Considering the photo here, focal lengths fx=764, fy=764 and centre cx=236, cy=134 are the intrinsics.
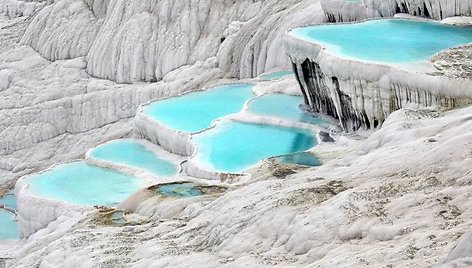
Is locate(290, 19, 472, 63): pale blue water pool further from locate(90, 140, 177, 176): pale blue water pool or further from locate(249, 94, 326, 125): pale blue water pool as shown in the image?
locate(90, 140, 177, 176): pale blue water pool

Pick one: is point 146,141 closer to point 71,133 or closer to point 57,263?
point 57,263

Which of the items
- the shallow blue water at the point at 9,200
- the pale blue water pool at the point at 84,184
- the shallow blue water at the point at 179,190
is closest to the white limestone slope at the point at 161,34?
the shallow blue water at the point at 9,200

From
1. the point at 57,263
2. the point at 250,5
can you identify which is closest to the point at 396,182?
the point at 57,263

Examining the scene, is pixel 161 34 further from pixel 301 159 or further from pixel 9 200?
pixel 301 159

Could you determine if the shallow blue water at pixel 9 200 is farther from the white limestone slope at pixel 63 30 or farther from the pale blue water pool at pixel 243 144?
the white limestone slope at pixel 63 30

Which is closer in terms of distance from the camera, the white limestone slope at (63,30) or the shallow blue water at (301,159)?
the shallow blue water at (301,159)

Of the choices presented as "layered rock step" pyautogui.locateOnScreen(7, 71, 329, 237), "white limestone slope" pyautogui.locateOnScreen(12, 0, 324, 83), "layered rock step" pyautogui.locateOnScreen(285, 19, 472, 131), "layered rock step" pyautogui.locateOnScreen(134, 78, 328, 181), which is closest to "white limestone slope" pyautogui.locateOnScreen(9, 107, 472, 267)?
"layered rock step" pyautogui.locateOnScreen(285, 19, 472, 131)
